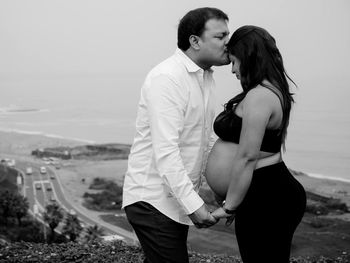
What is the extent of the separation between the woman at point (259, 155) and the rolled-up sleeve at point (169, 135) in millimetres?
175

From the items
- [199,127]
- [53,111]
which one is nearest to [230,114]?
[199,127]

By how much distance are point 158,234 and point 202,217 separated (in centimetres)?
23

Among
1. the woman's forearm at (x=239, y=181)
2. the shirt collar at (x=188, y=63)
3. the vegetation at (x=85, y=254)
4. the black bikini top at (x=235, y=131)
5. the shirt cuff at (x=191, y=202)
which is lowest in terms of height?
the vegetation at (x=85, y=254)

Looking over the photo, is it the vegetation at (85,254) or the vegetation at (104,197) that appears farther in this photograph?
A: the vegetation at (104,197)

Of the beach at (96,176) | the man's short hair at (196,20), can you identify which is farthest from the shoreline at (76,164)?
the man's short hair at (196,20)

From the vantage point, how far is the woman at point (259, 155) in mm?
1953

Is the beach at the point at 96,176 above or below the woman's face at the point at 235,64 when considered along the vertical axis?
below

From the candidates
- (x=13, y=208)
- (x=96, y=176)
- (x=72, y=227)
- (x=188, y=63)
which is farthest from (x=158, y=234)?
(x=96, y=176)

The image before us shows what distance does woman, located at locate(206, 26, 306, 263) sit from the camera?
1.95 metres

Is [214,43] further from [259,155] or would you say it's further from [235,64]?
[259,155]

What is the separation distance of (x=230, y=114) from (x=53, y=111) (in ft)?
161

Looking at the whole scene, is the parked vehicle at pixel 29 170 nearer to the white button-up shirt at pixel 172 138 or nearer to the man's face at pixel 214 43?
the white button-up shirt at pixel 172 138

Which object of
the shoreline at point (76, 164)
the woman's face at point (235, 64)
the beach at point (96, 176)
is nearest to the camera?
the woman's face at point (235, 64)

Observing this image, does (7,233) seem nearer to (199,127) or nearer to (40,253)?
(40,253)
